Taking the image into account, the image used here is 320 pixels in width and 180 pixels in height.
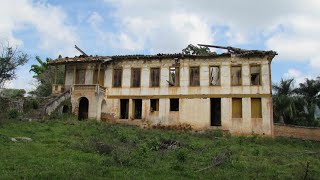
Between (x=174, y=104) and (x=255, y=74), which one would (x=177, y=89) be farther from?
(x=255, y=74)

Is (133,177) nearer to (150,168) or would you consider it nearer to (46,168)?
(150,168)

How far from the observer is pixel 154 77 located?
34625mm

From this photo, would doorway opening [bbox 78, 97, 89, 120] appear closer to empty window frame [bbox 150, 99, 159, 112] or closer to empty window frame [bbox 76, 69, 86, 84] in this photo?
empty window frame [bbox 76, 69, 86, 84]

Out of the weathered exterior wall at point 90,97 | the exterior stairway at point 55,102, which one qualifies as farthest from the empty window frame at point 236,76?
the exterior stairway at point 55,102

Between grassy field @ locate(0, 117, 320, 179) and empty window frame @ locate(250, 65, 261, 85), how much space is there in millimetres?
8439

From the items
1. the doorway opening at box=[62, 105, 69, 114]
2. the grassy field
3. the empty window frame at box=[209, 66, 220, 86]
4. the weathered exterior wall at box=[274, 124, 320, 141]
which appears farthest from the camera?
the doorway opening at box=[62, 105, 69, 114]

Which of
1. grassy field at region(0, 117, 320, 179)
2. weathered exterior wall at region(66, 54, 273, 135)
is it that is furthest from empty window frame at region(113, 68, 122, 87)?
grassy field at region(0, 117, 320, 179)

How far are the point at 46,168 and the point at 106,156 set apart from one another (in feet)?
13.6

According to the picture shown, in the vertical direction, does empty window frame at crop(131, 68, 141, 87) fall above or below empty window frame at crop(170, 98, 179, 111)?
above

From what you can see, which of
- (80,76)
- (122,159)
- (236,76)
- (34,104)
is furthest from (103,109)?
(122,159)

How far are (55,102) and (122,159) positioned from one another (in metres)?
17.9

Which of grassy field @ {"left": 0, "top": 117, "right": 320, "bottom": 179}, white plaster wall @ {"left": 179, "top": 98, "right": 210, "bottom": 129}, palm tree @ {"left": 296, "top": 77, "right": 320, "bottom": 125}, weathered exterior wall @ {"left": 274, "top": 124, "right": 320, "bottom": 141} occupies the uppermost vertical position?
palm tree @ {"left": 296, "top": 77, "right": 320, "bottom": 125}

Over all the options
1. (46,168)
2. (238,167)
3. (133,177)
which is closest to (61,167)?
(46,168)

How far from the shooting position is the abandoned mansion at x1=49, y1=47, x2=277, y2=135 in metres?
32.1
